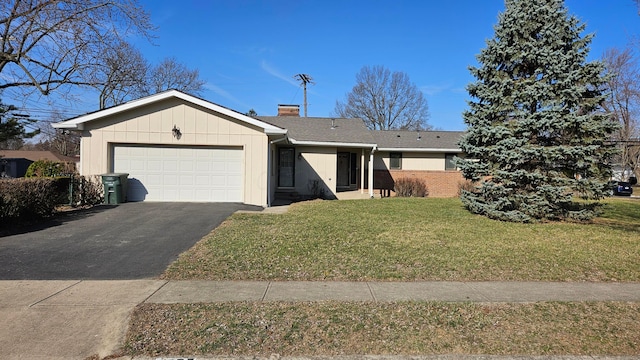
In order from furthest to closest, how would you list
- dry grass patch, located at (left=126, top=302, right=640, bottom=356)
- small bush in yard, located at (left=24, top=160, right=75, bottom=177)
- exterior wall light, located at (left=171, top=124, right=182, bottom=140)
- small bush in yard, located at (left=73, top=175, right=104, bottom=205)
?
small bush in yard, located at (left=24, top=160, right=75, bottom=177) < exterior wall light, located at (left=171, top=124, right=182, bottom=140) < small bush in yard, located at (left=73, top=175, right=104, bottom=205) < dry grass patch, located at (left=126, top=302, right=640, bottom=356)

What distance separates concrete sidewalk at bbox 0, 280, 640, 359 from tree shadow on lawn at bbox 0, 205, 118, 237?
4.10 meters

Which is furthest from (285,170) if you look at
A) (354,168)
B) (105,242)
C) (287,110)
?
(105,242)

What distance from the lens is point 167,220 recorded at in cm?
1044

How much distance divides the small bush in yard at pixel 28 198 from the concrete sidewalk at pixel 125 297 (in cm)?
444

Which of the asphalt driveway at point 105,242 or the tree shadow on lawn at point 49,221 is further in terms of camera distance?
the tree shadow on lawn at point 49,221

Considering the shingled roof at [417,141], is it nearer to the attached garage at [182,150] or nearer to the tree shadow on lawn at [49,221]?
the attached garage at [182,150]

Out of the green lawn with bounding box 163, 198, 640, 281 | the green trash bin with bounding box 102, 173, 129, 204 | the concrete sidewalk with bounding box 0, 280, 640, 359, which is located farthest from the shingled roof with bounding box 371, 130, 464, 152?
the concrete sidewalk with bounding box 0, 280, 640, 359

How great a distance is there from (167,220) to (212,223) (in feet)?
4.37

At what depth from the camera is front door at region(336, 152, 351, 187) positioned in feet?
68.7

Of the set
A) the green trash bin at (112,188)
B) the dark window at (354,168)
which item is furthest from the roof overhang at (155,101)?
the dark window at (354,168)

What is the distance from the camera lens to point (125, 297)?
511 centimetres

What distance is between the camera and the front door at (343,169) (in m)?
20.9

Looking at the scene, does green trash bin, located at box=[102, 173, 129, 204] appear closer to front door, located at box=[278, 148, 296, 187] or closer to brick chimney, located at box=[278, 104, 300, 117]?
front door, located at box=[278, 148, 296, 187]

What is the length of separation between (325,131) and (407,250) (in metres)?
13.1
